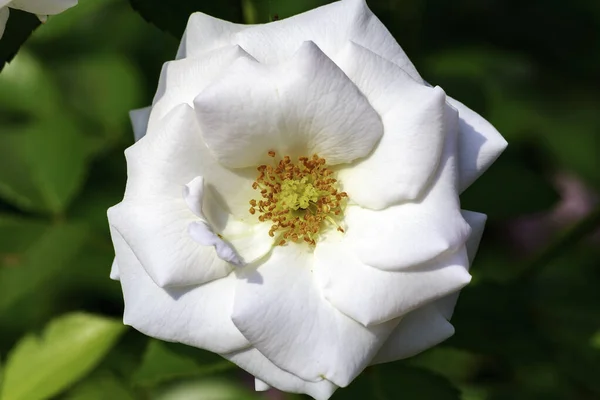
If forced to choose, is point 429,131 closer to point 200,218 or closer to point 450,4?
point 200,218

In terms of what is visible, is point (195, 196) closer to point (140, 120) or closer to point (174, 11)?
point (140, 120)

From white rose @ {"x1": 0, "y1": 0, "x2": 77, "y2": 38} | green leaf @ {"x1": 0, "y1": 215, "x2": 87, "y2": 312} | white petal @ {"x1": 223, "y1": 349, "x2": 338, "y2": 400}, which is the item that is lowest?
green leaf @ {"x1": 0, "y1": 215, "x2": 87, "y2": 312}

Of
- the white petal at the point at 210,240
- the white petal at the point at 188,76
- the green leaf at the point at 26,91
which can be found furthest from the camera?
the green leaf at the point at 26,91

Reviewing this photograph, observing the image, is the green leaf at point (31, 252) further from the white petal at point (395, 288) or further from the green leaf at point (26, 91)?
the white petal at point (395, 288)

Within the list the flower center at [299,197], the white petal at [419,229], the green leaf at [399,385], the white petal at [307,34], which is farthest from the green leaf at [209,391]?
the white petal at [307,34]

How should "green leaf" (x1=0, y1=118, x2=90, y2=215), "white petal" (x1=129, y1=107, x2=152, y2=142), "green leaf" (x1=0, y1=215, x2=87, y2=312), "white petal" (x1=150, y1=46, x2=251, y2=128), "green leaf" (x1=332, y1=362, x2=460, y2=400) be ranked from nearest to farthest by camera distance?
"white petal" (x1=150, y1=46, x2=251, y2=128)
"white petal" (x1=129, y1=107, x2=152, y2=142)
"green leaf" (x1=332, y1=362, x2=460, y2=400)
"green leaf" (x1=0, y1=215, x2=87, y2=312)
"green leaf" (x1=0, y1=118, x2=90, y2=215)

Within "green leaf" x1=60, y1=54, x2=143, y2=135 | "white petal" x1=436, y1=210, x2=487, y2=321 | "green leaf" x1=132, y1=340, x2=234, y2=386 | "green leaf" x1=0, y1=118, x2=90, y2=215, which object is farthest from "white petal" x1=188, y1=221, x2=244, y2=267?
"green leaf" x1=60, y1=54, x2=143, y2=135

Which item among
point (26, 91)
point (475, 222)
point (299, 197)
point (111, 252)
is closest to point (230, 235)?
point (299, 197)

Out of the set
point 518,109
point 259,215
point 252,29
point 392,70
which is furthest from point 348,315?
point 518,109

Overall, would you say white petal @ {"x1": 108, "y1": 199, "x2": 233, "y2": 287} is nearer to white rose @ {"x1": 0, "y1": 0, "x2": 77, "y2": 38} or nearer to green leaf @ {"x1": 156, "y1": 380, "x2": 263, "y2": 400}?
white rose @ {"x1": 0, "y1": 0, "x2": 77, "y2": 38}
